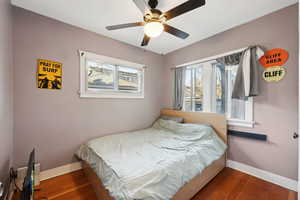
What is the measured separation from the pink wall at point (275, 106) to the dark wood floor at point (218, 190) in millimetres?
273

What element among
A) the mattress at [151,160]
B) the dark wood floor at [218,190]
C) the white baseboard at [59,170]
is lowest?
the dark wood floor at [218,190]

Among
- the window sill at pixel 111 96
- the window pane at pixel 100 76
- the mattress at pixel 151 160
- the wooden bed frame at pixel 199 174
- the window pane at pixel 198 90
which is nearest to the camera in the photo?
the mattress at pixel 151 160

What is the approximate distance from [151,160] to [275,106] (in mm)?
1964

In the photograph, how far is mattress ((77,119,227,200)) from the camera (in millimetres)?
1073

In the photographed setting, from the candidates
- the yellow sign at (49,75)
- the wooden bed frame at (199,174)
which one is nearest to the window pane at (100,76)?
the yellow sign at (49,75)

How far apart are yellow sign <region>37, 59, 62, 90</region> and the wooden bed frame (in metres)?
1.35

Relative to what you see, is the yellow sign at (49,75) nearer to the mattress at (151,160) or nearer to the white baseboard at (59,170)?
the mattress at (151,160)

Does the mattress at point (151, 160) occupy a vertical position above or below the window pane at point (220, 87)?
below

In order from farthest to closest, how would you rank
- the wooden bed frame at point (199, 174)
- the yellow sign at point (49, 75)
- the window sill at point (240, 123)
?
the window sill at point (240, 123)
the yellow sign at point (49, 75)
the wooden bed frame at point (199, 174)

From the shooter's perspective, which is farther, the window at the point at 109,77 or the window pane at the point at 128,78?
the window pane at the point at 128,78

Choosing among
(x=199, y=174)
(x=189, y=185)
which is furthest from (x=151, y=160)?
(x=199, y=174)

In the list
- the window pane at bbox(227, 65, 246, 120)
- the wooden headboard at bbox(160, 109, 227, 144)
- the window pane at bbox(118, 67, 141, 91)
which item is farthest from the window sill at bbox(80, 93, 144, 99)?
the window pane at bbox(227, 65, 246, 120)

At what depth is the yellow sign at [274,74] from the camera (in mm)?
Result: 1738

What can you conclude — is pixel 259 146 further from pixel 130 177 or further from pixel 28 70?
pixel 28 70
